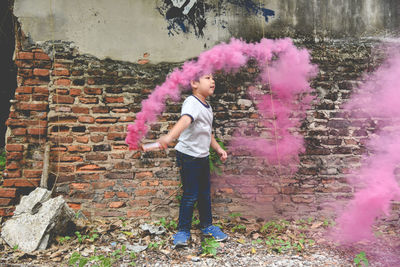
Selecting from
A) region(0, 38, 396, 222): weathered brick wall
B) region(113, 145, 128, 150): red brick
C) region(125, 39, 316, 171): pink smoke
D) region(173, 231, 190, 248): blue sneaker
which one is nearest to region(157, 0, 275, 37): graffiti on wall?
region(125, 39, 316, 171): pink smoke

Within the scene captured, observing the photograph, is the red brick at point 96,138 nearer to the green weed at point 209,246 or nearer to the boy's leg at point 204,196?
the boy's leg at point 204,196

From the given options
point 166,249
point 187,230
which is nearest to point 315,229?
point 187,230

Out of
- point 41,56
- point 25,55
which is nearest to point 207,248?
point 41,56

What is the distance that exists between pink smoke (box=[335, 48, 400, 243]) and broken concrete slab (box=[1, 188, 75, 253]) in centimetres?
291

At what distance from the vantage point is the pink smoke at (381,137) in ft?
10.3

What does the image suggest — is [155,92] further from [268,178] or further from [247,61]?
[268,178]

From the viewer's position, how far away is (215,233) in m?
2.67

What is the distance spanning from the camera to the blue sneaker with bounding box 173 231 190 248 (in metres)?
2.50

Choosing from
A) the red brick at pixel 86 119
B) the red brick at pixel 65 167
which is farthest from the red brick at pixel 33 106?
the red brick at pixel 65 167

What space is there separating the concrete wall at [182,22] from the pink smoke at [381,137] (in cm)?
54

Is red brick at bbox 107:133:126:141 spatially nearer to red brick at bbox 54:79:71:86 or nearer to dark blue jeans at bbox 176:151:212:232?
red brick at bbox 54:79:71:86

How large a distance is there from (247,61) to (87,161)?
2091 mm

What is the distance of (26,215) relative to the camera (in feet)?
8.66

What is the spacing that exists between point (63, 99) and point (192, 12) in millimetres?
Answer: 1700
